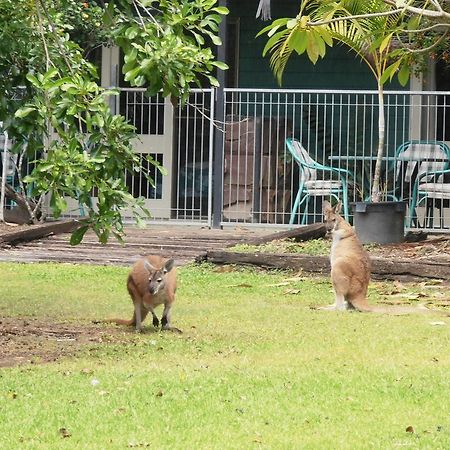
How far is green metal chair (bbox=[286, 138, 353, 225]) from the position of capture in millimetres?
17609

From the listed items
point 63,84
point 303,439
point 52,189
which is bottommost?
point 303,439

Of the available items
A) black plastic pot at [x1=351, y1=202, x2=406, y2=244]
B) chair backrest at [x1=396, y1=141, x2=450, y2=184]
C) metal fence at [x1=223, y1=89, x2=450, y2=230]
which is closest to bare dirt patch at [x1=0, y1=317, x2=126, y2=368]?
black plastic pot at [x1=351, y1=202, x2=406, y2=244]

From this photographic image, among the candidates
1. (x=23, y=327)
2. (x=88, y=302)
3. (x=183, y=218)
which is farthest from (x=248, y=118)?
(x=23, y=327)

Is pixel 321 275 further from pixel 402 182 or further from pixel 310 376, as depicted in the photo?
pixel 310 376

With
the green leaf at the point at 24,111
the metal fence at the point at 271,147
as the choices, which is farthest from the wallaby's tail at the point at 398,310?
the metal fence at the point at 271,147

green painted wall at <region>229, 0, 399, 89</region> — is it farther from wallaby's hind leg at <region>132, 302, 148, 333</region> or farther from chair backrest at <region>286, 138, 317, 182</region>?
wallaby's hind leg at <region>132, 302, 148, 333</region>

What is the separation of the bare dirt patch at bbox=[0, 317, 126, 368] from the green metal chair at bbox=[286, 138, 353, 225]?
778 cm

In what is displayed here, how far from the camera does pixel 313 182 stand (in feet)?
58.0

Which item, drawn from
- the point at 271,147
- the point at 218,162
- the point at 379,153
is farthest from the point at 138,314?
the point at 271,147

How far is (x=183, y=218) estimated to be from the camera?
19.7 meters

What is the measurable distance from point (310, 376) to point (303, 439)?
166cm

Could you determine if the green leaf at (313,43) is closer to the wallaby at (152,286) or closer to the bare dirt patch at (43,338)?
the bare dirt patch at (43,338)

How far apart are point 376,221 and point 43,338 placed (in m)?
7.44

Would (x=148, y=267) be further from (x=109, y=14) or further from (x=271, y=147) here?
(x=271, y=147)
